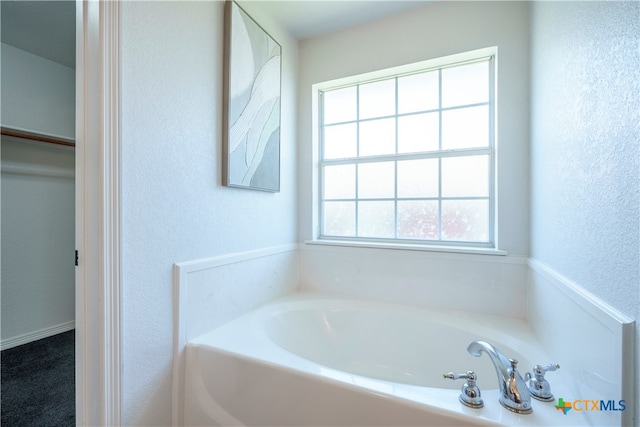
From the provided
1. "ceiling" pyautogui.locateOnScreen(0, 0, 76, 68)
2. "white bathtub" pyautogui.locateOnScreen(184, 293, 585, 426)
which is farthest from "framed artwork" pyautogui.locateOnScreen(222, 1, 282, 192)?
"ceiling" pyautogui.locateOnScreen(0, 0, 76, 68)

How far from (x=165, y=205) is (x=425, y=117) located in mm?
1693

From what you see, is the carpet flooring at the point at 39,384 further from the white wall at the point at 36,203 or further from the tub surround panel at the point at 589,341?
the tub surround panel at the point at 589,341

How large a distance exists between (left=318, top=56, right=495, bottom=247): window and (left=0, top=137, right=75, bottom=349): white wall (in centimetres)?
236

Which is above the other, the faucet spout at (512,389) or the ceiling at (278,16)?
the ceiling at (278,16)

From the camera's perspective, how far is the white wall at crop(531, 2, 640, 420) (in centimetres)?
64

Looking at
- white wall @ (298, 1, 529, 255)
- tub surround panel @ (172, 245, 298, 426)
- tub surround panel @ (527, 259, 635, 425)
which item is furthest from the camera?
white wall @ (298, 1, 529, 255)

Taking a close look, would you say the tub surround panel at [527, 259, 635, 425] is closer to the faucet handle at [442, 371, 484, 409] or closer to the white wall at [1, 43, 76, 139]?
the faucet handle at [442, 371, 484, 409]

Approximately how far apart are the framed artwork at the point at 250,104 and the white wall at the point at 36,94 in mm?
2063

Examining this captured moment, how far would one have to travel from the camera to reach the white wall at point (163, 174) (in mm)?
1085

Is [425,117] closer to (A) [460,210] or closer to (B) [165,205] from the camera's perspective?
(A) [460,210]

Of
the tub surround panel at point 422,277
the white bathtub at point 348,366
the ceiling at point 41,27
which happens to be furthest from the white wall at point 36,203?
the tub surround panel at point 422,277

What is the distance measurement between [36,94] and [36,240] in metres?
1.25

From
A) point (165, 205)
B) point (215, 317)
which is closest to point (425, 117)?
point (165, 205)

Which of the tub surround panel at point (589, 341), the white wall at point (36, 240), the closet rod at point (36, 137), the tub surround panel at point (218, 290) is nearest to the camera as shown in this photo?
the tub surround panel at point (589, 341)
